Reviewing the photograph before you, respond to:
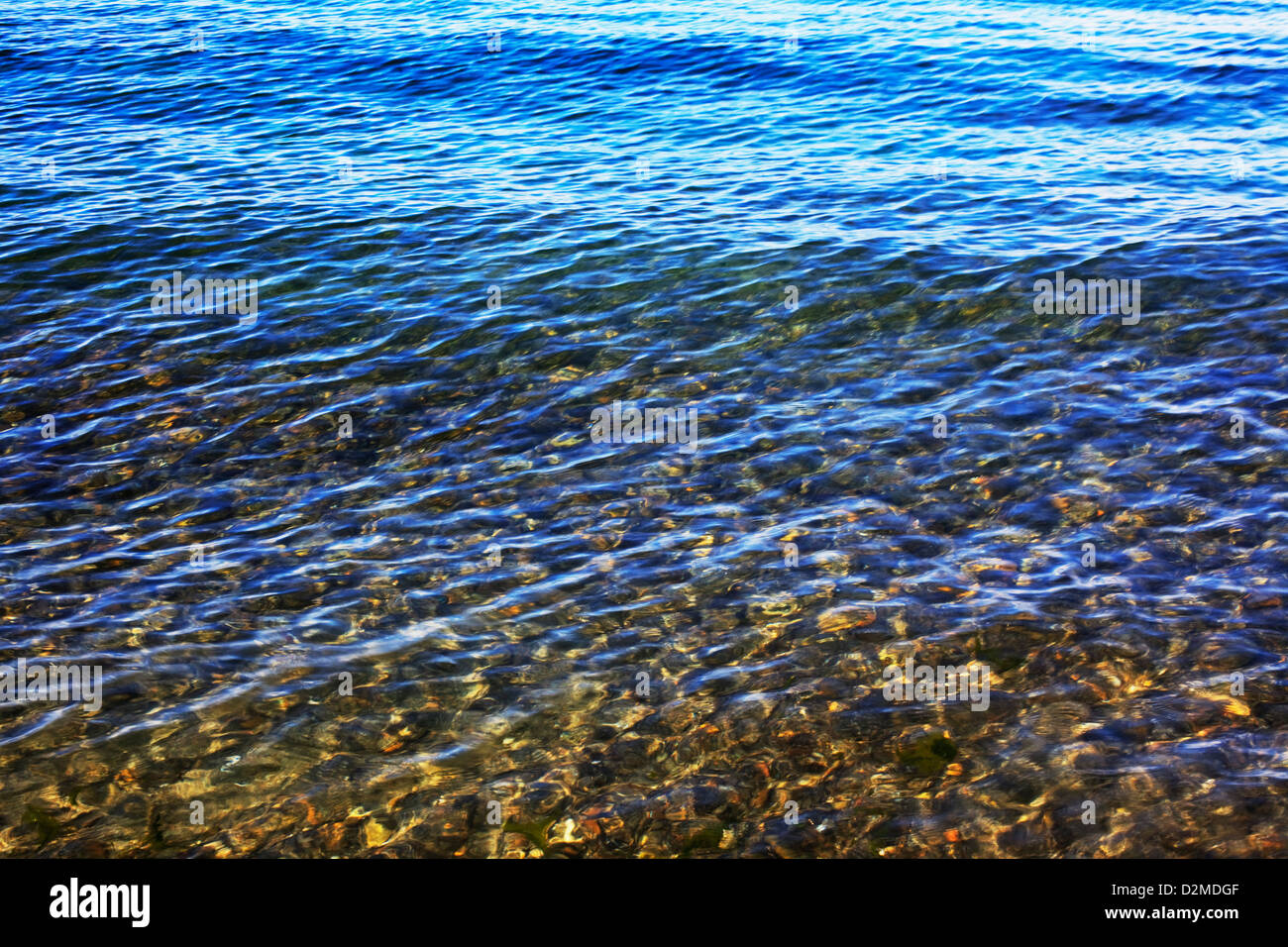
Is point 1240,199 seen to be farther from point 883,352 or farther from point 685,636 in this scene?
point 685,636

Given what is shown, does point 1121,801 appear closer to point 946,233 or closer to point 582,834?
point 582,834

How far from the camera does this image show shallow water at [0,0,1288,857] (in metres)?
8.36

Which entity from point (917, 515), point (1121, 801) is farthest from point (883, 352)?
point (1121, 801)

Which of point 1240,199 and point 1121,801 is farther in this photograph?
point 1240,199

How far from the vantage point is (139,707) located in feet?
30.2

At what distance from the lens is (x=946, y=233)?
18594mm

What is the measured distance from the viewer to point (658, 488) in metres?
12.1

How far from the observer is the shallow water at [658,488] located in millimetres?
8359

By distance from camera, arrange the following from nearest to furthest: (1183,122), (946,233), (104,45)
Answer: (946,233)
(1183,122)
(104,45)
